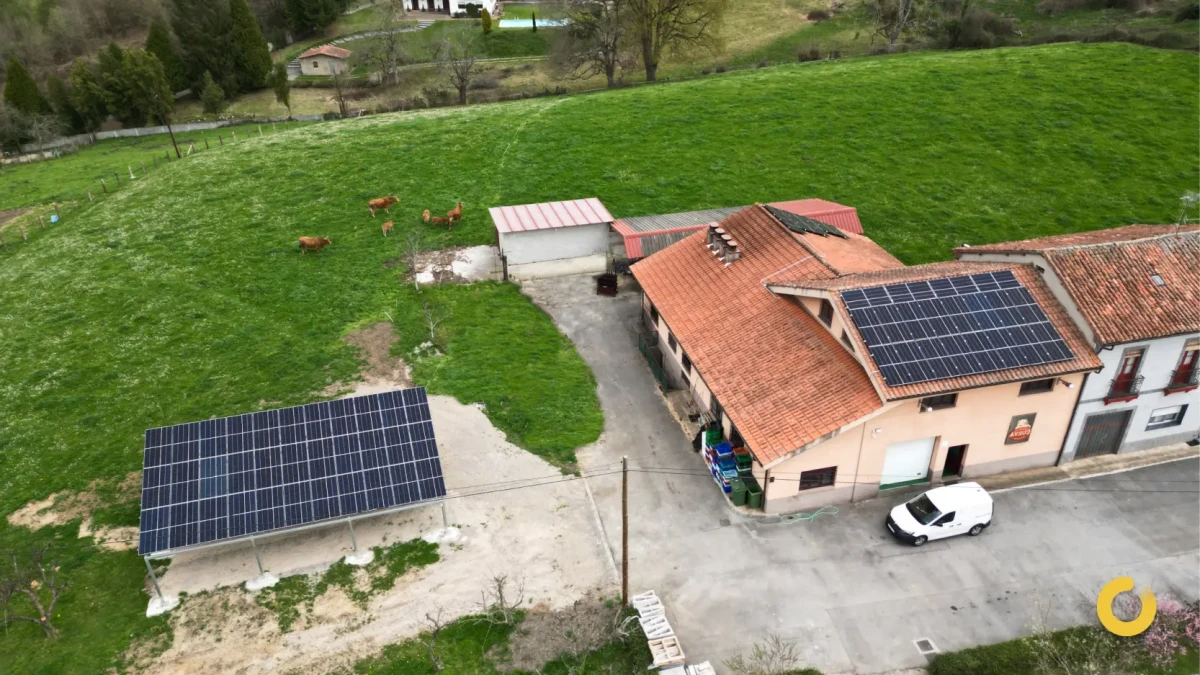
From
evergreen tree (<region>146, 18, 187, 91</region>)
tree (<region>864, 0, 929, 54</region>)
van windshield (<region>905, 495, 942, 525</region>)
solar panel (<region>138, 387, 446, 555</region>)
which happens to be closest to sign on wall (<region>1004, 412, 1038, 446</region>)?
van windshield (<region>905, 495, 942, 525</region>)

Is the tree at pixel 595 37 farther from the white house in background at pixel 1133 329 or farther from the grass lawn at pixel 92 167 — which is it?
the white house in background at pixel 1133 329

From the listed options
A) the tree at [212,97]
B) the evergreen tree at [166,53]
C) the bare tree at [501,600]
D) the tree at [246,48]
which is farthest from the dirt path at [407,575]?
the evergreen tree at [166,53]

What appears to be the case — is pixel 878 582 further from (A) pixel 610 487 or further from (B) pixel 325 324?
(B) pixel 325 324

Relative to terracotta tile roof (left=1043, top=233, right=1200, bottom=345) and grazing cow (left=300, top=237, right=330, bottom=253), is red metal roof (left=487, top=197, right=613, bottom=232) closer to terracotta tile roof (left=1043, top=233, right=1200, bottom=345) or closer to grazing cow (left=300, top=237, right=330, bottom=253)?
grazing cow (left=300, top=237, right=330, bottom=253)

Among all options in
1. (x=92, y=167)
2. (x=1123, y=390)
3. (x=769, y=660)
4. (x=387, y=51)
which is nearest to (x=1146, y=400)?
(x=1123, y=390)

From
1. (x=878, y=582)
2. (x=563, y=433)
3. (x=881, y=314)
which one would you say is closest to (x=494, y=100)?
(x=563, y=433)

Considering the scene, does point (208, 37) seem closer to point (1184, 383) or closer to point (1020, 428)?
point (1020, 428)

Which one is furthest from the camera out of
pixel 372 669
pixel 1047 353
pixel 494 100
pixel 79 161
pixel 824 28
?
pixel 824 28
